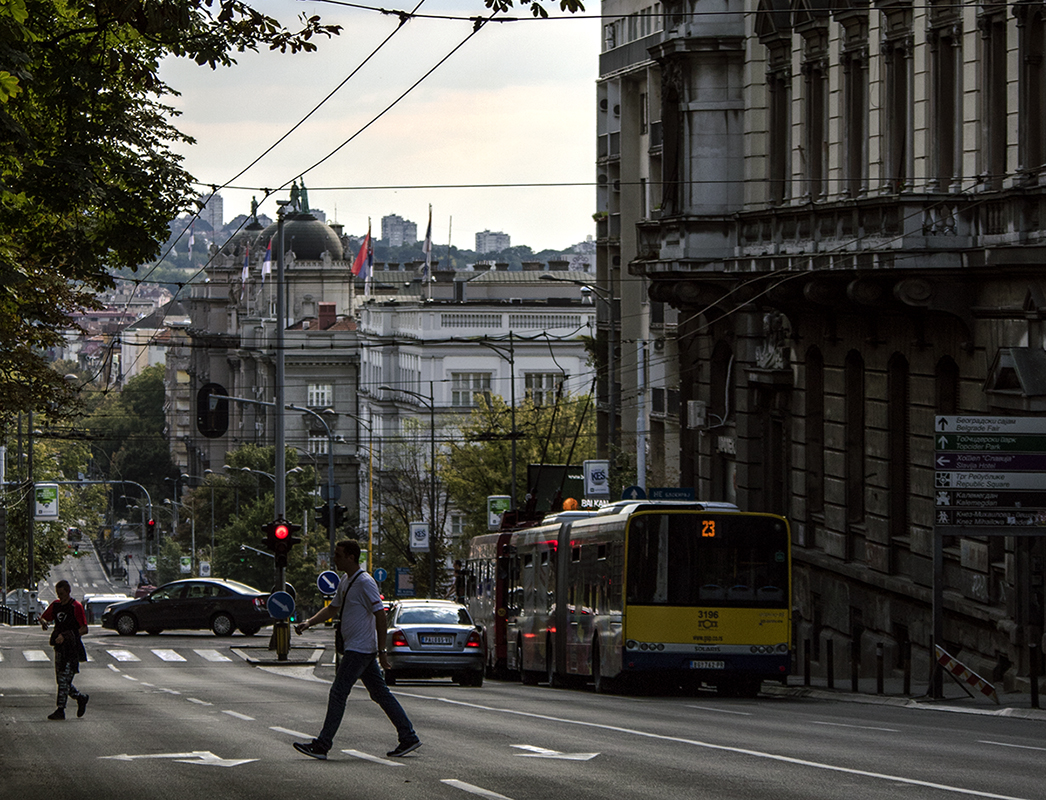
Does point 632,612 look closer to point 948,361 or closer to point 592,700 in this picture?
point 592,700

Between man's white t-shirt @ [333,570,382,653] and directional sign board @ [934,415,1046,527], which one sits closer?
man's white t-shirt @ [333,570,382,653]

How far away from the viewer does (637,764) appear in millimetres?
13938

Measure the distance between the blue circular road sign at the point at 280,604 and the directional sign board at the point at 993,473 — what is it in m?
14.8

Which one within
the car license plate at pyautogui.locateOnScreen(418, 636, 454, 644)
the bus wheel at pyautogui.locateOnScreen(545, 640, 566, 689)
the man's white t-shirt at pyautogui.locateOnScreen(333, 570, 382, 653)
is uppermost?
the man's white t-shirt at pyautogui.locateOnScreen(333, 570, 382, 653)

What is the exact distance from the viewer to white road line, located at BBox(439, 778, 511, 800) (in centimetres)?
1189

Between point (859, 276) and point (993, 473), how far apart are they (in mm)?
6058

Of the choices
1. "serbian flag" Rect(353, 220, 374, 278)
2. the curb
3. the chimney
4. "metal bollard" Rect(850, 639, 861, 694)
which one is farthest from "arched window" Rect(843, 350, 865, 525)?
the chimney

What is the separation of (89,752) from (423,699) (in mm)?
8919

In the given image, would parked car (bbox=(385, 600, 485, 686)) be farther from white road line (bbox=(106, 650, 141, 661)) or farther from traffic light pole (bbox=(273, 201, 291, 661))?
white road line (bbox=(106, 650, 141, 661))

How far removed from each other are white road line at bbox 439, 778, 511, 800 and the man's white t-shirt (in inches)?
65.3

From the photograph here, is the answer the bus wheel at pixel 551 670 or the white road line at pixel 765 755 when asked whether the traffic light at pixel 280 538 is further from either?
the white road line at pixel 765 755

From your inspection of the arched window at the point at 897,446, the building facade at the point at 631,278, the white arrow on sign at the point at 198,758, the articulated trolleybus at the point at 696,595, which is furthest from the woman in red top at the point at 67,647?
the building facade at the point at 631,278

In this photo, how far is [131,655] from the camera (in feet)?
135

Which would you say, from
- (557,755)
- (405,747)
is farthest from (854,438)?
(405,747)
